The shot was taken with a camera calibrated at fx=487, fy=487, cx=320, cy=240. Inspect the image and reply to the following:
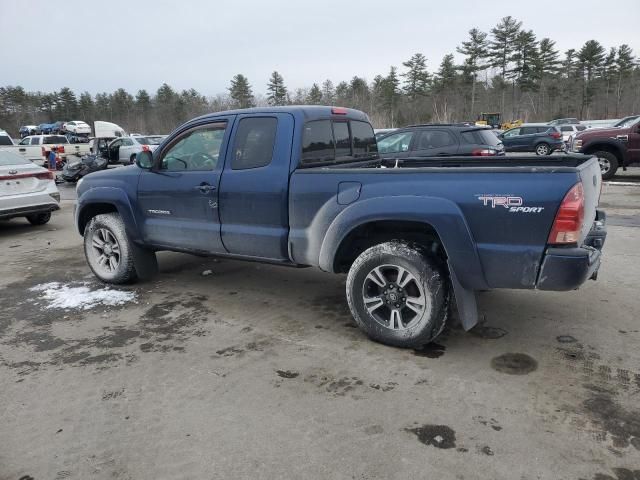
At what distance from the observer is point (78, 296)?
522 cm

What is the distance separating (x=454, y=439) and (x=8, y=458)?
2.39 meters

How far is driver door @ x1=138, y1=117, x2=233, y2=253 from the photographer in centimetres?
463

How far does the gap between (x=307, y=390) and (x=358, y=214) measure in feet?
4.34

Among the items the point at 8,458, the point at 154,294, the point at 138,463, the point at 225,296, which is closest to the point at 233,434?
the point at 138,463

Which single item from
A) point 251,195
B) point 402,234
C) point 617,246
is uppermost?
point 251,195

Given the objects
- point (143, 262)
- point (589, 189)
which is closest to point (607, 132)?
point (589, 189)

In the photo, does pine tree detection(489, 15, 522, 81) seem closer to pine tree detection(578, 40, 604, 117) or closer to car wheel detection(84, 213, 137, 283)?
pine tree detection(578, 40, 604, 117)

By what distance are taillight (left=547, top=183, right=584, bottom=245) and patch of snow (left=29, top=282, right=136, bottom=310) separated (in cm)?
403

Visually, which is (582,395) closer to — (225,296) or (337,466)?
(337,466)

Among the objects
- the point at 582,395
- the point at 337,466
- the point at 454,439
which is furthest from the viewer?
the point at 582,395

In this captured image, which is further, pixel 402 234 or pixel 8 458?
pixel 402 234

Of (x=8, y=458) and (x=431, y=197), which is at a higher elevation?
(x=431, y=197)

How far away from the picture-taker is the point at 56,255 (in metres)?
7.20

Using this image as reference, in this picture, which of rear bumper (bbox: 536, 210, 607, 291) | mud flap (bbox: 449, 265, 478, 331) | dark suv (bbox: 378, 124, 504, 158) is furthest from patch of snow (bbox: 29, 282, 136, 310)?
dark suv (bbox: 378, 124, 504, 158)
